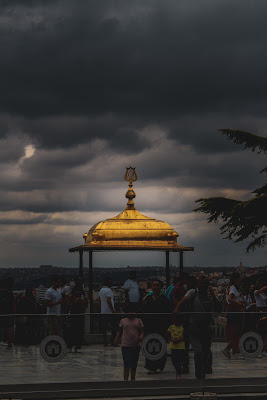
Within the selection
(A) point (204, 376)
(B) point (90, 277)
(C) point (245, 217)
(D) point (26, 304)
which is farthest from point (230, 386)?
(C) point (245, 217)

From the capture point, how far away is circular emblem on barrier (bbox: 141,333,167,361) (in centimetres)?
1470

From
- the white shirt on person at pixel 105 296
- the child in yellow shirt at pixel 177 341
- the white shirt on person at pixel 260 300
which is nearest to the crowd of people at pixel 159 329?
the child in yellow shirt at pixel 177 341

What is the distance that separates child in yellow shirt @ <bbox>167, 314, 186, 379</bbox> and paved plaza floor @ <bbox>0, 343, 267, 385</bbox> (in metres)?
0.10

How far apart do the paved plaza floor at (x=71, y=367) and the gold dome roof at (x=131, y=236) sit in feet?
40.4

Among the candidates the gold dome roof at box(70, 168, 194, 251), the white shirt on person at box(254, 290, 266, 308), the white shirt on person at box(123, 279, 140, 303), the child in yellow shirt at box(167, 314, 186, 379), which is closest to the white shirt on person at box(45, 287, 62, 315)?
the white shirt on person at box(123, 279, 140, 303)

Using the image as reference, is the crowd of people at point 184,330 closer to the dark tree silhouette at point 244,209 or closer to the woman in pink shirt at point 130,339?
the woman in pink shirt at point 130,339

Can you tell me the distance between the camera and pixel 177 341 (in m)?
14.8

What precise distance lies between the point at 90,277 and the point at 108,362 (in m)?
12.8

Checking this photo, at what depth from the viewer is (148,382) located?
14.6 m

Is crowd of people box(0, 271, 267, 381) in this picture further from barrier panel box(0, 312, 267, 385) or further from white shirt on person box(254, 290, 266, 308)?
white shirt on person box(254, 290, 266, 308)

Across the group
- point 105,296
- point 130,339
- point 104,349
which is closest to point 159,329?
point 130,339

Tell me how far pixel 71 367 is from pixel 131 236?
12.9 metres

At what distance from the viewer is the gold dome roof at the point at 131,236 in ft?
89.5

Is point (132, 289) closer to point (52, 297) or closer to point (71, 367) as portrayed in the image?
point (52, 297)
